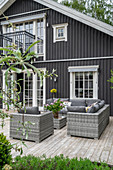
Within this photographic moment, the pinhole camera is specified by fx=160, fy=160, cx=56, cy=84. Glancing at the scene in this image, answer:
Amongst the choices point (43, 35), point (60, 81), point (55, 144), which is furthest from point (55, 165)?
point (43, 35)

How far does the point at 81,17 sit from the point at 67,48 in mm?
1517

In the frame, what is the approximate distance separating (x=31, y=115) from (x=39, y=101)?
451cm

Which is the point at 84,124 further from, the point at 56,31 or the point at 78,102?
the point at 56,31

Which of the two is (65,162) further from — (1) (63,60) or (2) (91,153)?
(1) (63,60)

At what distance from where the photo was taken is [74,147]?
3.48 meters

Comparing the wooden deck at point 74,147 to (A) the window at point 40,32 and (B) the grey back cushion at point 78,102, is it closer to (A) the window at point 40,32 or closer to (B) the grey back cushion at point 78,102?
(B) the grey back cushion at point 78,102

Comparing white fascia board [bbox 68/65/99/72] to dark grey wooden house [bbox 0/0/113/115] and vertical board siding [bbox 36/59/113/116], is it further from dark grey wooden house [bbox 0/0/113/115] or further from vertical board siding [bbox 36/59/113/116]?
vertical board siding [bbox 36/59/113/116]

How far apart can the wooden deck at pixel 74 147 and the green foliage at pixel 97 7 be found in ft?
43.1

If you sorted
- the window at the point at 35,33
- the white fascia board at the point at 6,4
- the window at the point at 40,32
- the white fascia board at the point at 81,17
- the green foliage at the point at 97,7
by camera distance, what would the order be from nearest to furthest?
1. the white fascia board at the point at 81,17
2. the window at the point at 35,33
3. the window at the point at 40,32
4. the white fascia board at the point at 6,4
5. the green foliage at the point at 97,7

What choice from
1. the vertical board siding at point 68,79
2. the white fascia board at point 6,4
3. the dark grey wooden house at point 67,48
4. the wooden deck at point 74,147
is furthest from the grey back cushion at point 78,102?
the white fascia board at point 6,4

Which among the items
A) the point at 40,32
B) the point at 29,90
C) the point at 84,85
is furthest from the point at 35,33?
the point at 84,85

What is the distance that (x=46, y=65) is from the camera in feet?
26.8

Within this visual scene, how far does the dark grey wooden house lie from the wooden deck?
3.46 meters

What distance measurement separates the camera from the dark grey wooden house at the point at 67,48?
281 inches
